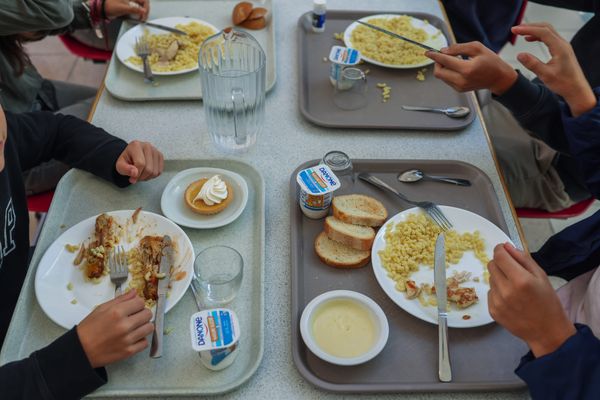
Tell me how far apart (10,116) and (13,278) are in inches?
15.1

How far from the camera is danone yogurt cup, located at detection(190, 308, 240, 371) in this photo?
778mm

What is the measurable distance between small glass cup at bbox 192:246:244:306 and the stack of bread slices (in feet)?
0.59

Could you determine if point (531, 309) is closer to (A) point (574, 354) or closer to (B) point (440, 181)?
(A) point (574, 354)

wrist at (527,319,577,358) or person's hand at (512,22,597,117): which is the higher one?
person's hand at (512,22,597,117)

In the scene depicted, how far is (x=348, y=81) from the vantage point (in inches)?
55.5

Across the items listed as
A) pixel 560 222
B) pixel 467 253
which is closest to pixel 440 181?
pixel 467 253

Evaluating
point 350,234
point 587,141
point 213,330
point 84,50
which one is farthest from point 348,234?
point 84,50

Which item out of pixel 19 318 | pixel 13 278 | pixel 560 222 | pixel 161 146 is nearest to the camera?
pixel 19 318

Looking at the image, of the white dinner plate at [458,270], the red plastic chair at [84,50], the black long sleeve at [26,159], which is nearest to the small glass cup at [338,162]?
the white dinner plate at [458,270]

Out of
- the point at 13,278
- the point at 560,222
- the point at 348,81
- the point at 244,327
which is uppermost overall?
the point at 348,81

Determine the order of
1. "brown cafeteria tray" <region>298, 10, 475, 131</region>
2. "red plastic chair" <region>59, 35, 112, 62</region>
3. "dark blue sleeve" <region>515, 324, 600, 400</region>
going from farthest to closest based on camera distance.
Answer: "red plastic chair" <region>59, 35, 112, 62</region> → "brown cafeteria tray" <region>298, 10, 475, 131</region> → "dark blue sleeve" <region>515, 324, 600, 400</region>

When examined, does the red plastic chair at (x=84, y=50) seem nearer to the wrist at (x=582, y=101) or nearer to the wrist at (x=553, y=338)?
the wrist at (x=582, y=101)

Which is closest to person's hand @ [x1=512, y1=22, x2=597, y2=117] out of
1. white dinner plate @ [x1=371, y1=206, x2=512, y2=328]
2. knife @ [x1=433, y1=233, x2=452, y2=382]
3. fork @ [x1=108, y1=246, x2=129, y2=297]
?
white dinner plate @ [x1=371, y1=206, x2=512, y2=328]

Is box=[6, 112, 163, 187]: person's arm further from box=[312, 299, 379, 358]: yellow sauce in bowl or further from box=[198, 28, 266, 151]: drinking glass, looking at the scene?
box=[312, 299, 379, 358]: yellow sauce in bowl
